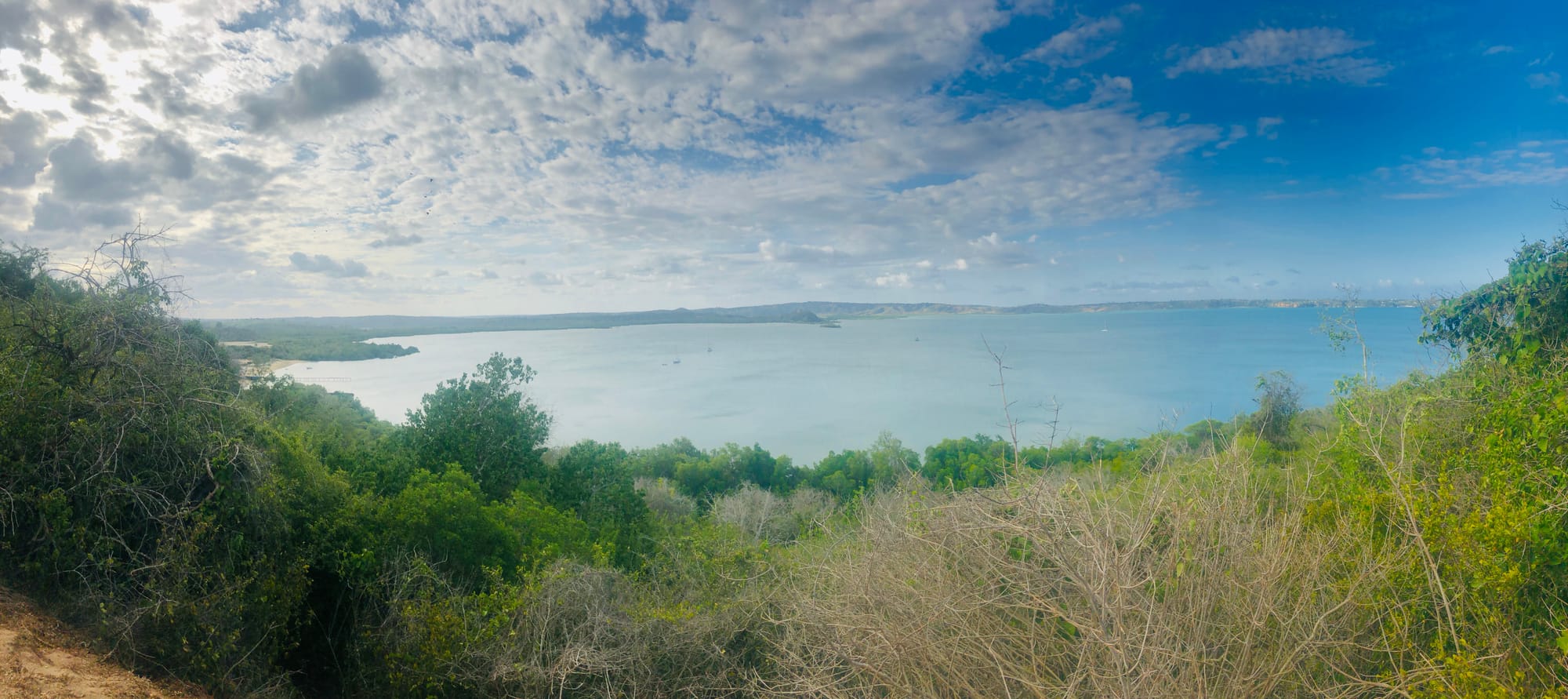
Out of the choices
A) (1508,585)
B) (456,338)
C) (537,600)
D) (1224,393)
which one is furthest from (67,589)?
(456,338)

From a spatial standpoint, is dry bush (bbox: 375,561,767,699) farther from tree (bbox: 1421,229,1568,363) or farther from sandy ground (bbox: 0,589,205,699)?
tree (bbox: 1421,229,1568,363)

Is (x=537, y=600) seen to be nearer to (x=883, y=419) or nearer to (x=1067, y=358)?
(x=883, y=419)

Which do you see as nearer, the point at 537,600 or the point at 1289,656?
the point at 1289,656

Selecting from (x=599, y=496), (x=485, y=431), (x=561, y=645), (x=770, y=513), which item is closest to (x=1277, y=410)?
(x=770, y=513)

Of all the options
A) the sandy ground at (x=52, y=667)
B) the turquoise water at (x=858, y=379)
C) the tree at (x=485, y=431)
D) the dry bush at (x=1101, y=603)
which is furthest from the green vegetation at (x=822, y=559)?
the turquoise water at (x=858, y=379)

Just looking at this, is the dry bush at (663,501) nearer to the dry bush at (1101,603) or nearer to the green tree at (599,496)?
the green tree at (599,496)

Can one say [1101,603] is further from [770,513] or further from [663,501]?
[663,501]

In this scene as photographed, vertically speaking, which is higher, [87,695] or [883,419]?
[87,695]
